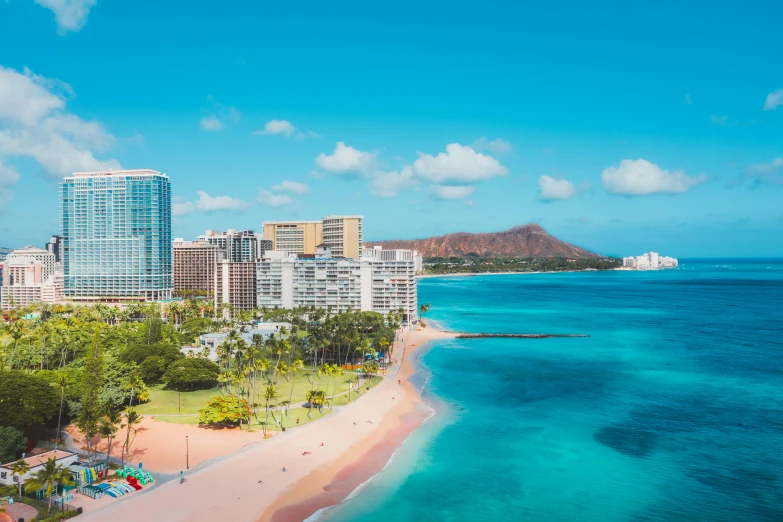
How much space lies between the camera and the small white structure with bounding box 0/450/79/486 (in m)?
37.3

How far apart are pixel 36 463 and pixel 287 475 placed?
58.8ft

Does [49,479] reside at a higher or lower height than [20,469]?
higher

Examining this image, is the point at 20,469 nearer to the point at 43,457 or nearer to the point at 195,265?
the point at 43,457

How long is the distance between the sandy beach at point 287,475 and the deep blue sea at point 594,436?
2.19m

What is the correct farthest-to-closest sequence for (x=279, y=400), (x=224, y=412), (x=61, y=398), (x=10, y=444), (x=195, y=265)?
(x=195, y=265) → (x=279, y=400) → (x=224, y=412) → (x=61, y=398) → (x=10, y=444)

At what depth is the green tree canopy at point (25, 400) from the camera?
4434 centimetres

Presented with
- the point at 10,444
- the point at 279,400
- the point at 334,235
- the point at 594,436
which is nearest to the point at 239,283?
the point at 334,235

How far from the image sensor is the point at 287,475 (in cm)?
4212

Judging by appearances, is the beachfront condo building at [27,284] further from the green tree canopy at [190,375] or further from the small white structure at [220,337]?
the green tree canopy at [190,375]

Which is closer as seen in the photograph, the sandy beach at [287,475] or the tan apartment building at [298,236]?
the sandy beach at [287,475]

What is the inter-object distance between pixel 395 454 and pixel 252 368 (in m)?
24.6

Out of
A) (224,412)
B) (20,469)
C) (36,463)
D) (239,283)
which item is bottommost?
(36,463)

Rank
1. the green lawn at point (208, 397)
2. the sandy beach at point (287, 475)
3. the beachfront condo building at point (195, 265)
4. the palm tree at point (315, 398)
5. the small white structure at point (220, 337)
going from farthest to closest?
1. the beachfront condo building at point (195, 265)
2. the small white structure at point (220, 337)
3. the palm tree at point (315, 398)
4. the green lawn at point (208, 397)
5. the sandy beach at point (287, 475)

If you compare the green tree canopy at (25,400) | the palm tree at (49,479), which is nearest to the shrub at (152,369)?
the green tree canopy at (25,400)
